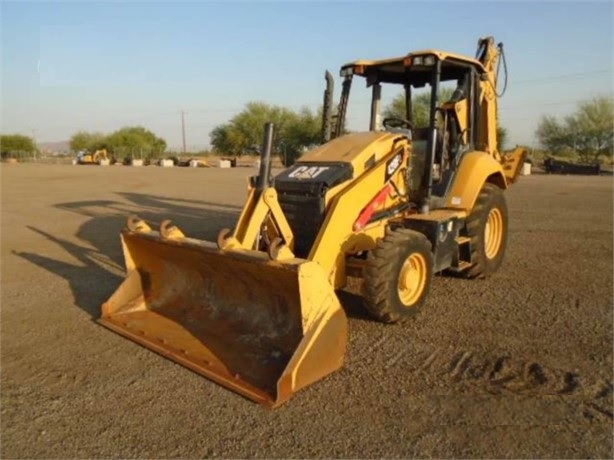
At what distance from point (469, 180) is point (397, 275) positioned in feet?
7.07

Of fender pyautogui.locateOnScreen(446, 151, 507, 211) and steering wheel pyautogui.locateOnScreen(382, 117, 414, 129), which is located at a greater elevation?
steering wheel pyautogui.locateOnScreen(382, 117, 414, 129)

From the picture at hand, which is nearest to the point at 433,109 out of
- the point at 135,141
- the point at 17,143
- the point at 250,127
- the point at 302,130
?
the point at 302,130

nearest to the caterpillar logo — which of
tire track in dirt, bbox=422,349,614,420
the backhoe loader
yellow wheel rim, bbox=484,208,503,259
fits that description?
the backhoe loader

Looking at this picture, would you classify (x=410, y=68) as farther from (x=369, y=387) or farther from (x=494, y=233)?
(x=369, y=387)

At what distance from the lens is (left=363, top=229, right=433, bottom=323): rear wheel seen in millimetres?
4594

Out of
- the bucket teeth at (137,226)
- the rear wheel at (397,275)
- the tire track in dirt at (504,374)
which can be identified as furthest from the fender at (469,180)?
the bucket teeth at (137,226)

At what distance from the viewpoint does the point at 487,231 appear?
279 inches

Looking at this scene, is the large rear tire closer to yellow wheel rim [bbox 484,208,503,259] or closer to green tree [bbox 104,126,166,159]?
yellow wheel rim [bbox 484,208,503,259]

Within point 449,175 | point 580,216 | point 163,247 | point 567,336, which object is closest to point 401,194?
point 449,175

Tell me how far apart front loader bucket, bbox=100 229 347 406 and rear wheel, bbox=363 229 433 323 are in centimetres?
73

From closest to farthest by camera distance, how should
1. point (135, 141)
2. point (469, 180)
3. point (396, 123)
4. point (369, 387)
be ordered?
point (369, 387), point (469, 180), point (396, 123), point (135, 141)

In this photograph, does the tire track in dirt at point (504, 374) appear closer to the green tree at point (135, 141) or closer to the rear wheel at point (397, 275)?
the rear wheel at point (397, 275)

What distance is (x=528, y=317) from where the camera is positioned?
17.5 feet

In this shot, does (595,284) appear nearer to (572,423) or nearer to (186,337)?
(572,423)
